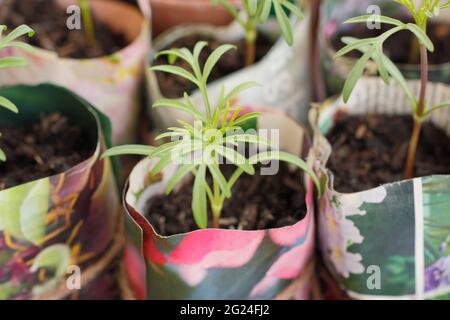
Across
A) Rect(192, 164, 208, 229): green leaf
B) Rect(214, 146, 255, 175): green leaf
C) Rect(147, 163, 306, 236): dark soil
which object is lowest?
Rect(147, 163, 306, 236): dark soil

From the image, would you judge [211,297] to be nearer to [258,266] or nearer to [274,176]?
[258,266]

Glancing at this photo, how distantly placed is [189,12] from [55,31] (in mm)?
282

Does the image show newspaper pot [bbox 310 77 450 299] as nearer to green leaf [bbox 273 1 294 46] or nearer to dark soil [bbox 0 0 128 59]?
green leaf [bbox 273 1 294 46]

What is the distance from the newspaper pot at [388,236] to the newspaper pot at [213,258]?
0.04 meters

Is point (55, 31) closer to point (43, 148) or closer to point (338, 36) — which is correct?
point (43, 148)

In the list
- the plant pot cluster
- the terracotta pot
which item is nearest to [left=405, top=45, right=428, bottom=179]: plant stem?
the plant pot cluster

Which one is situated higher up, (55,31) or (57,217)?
(55,31)

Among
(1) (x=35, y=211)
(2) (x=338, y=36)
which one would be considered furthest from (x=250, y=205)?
(2) (x=338, y=36)

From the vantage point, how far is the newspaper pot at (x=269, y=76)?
3.45 ft

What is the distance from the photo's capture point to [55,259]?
929mm

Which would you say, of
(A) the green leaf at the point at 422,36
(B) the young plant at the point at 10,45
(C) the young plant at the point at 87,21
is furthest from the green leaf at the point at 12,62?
(A) the green leaf at the point at 422,36

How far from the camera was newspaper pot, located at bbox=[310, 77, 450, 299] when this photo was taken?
0.82 m

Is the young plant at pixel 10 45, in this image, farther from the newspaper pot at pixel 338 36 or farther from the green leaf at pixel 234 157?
the newspaper pot at pixel 338 36
